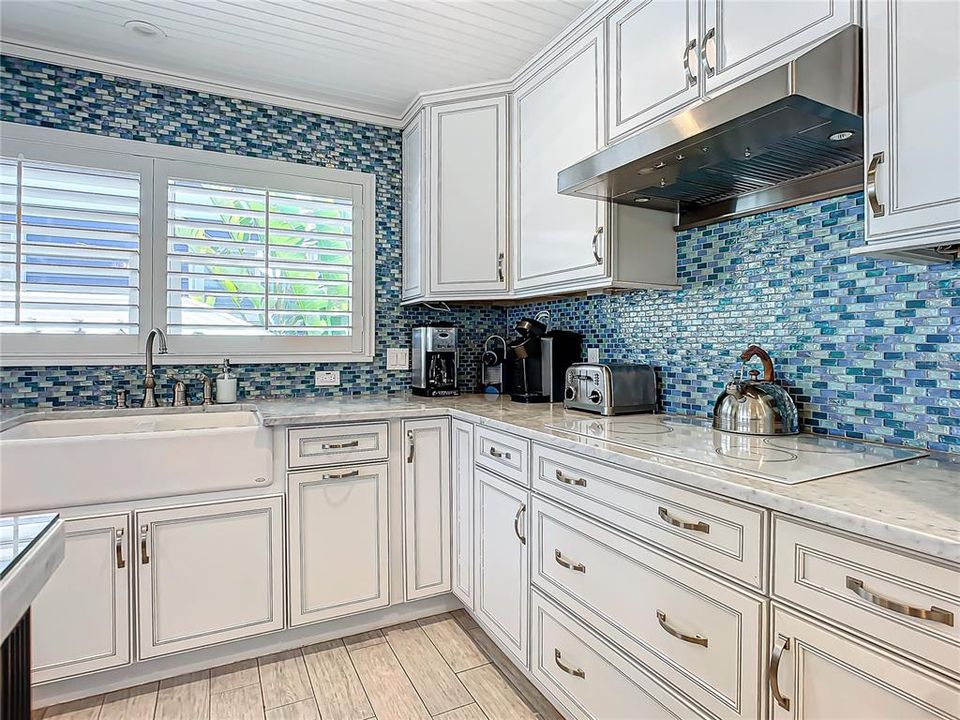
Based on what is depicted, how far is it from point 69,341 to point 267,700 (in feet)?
5.41

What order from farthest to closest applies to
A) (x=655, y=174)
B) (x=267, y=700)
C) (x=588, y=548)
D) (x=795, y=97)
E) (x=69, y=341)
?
(x=69, y=341)
(x=267, y=700)
(x=655, y=174)
(x=588, y=548)
(x=795, y=97)

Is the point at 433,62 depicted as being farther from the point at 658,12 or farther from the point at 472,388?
the point at 472,388

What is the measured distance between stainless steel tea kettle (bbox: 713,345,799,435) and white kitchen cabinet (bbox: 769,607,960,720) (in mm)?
700

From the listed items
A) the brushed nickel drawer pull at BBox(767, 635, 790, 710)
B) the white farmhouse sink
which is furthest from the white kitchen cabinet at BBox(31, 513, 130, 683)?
the brushed nickel drawer pull at BBox(767, 635, 790, 710)

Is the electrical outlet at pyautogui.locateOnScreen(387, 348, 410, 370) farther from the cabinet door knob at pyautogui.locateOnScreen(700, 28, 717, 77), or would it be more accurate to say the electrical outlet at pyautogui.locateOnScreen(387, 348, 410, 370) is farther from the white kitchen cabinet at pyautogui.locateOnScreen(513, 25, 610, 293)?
the cabinet door knob at pyautogui.locateOnScreen(700, 28, 717, 77)

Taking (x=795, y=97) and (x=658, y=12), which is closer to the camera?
(x=795, y=97)

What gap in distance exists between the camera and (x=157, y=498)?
1.99 meters

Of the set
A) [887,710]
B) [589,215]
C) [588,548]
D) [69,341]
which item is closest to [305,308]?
[69,341]

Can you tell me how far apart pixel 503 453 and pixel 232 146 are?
6.43 ft

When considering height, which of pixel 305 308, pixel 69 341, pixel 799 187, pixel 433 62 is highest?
pixel 433 62

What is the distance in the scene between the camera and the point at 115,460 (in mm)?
1916

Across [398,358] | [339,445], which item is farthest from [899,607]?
[398,358]

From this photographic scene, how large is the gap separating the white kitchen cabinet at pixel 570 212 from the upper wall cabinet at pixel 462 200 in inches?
3.5

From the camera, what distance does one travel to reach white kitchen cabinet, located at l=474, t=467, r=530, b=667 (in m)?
1.93
